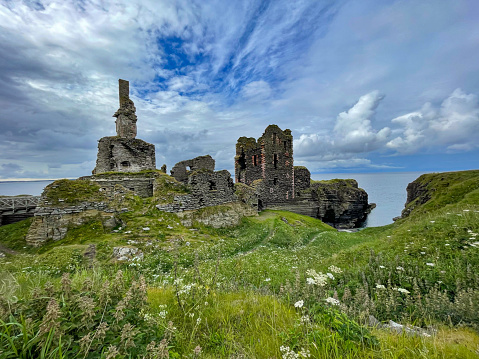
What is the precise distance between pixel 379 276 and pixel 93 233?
1548 centimetres

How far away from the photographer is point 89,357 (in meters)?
1.91

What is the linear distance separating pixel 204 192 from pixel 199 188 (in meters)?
0.68

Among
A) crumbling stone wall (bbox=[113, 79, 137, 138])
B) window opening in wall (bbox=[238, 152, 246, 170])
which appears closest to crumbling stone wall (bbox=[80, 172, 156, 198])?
crumbling stone wall (bbox=[113, 79, 137, 138])

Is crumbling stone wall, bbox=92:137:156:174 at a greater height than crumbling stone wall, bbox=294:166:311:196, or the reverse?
crumbling stone wall, bbox=92:137:156:174

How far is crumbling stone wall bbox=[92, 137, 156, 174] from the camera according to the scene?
28688 millimetres

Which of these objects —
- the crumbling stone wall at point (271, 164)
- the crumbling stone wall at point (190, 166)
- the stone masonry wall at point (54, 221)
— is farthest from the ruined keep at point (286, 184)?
the stone masonry wall at point (54, 221)

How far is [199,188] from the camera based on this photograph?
67.1ft

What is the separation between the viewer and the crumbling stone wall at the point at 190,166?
34.0 metres

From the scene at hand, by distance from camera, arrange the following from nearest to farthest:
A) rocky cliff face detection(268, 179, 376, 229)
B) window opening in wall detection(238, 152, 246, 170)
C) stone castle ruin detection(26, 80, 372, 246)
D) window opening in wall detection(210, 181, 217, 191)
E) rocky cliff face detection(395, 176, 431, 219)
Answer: stone castle ruin detection(26, 80, 372, 246) → window opening in wall detection(210, 181, 217, 191) → rocky cliff face detection(395, 176, 431, 219) → rocky cliff face detection(268, 179, 376, 229) → window opening in wall detection(238, 152, 246, 170)

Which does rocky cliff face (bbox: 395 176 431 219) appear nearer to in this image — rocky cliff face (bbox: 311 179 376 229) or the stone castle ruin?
rocky cliff face (bbox: 311 179 376 229)

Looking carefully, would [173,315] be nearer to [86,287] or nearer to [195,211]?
[86,287]

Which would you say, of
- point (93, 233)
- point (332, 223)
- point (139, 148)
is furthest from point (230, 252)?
point (332, 223)

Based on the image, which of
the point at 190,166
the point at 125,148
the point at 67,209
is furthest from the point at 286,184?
the point at 67,209

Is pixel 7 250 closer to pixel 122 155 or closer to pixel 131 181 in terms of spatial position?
pixel 131 181
